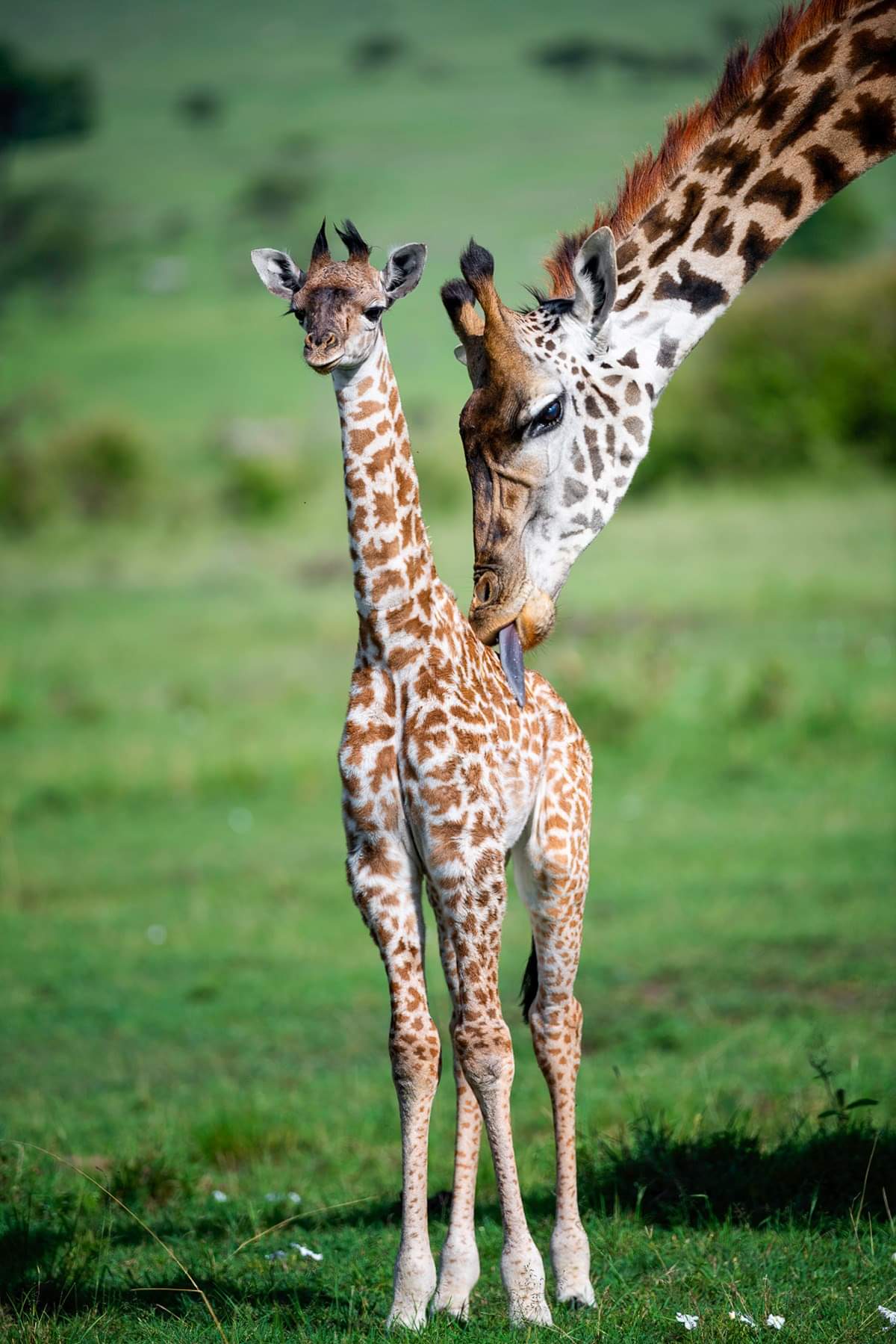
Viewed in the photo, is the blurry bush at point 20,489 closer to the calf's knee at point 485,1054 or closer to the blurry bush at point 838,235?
the blurry bush at point 838,235

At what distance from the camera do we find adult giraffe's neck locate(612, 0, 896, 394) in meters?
6.14

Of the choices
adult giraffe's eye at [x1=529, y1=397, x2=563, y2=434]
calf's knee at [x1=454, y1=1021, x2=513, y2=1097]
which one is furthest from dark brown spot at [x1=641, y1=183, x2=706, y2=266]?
calf's knee at [x1=454, y1=1021, x2=513, y2=1097]

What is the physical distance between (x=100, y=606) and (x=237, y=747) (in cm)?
860

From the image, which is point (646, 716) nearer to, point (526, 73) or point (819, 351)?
point (819, 351)

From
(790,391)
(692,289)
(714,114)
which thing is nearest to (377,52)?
(790,391)

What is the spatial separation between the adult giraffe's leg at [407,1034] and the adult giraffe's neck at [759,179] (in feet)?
7.06

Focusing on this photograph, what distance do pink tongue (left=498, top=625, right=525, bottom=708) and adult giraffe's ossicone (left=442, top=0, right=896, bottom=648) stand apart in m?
0.03

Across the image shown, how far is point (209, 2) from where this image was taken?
235 ft

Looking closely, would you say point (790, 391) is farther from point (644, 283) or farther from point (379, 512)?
point (379, 512)

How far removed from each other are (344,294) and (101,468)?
95.9 ft

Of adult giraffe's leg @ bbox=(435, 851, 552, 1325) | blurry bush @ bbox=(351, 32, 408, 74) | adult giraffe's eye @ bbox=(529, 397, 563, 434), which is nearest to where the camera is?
adult giraffe's leg @ bbox=(435, 851, 552, 1325)

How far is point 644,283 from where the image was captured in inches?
241

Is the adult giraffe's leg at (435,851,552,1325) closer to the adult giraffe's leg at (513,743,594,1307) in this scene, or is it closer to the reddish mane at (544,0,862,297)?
the adult giraffe's leg at (513,743,594,1307)

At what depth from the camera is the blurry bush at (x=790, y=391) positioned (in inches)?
1215
